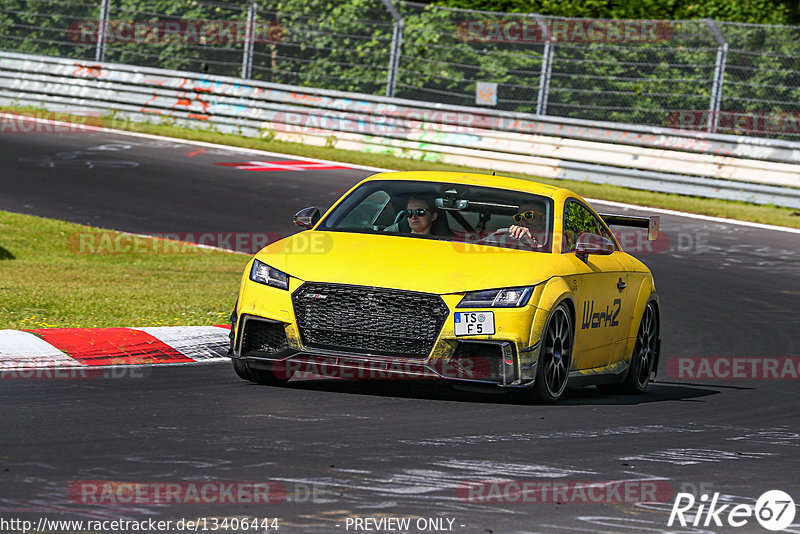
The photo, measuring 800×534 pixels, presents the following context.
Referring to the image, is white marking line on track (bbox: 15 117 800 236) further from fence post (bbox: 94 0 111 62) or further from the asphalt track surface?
the asphalt track surface

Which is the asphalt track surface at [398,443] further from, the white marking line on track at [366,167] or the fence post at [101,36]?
the fence post at [101,36]

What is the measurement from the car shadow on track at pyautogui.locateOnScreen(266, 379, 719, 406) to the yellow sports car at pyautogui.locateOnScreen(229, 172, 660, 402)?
Result: 14 centimetres

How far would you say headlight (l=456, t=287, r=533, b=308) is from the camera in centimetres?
834

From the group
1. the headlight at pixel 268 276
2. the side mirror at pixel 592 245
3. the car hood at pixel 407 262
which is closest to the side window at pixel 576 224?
the side mirror at pixel 592 245

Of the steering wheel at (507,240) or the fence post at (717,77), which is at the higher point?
the fence post at (717,77)

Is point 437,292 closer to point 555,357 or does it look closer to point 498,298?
point 498,298

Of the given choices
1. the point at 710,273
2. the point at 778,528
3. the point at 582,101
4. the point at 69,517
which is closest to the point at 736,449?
the point at 778,528

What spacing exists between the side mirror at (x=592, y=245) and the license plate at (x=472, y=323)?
4.11ft

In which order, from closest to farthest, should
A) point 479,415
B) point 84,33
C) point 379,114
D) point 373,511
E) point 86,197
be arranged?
point 373,511 → point 479,415 → point 86,197 → point 379,114 → point 84,33

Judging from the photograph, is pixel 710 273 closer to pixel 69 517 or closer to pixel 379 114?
pixel 379 114

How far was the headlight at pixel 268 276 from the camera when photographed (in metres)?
8.59

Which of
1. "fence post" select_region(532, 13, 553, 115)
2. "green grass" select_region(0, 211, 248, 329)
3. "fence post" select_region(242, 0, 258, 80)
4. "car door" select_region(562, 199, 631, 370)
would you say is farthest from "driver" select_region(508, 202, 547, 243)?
"fence post" select_region(242, 0, 258, 80)

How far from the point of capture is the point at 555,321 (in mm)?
8789

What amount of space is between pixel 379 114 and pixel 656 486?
19.3m
